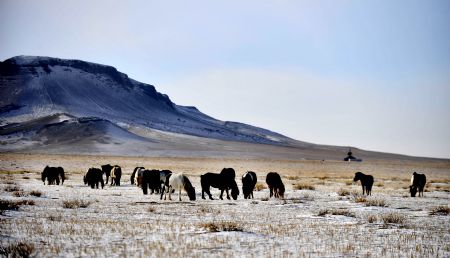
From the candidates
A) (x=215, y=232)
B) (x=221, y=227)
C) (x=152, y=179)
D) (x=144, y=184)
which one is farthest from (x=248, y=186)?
(x=215, y=232)

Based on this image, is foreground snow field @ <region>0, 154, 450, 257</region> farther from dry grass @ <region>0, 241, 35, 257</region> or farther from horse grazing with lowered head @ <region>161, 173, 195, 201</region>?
horse grazing with lowered head @ <region>161, 173, 195, 201</region>

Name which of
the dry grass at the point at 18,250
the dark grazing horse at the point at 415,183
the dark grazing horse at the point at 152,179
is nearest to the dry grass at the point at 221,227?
the dry grass at the point at 18,250

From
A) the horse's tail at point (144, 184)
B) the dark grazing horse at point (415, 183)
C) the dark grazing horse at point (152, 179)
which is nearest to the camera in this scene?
the horse's tail at point (144, 184)

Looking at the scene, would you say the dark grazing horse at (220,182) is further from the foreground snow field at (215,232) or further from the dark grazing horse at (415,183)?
the dark grazing horse at (415,183)

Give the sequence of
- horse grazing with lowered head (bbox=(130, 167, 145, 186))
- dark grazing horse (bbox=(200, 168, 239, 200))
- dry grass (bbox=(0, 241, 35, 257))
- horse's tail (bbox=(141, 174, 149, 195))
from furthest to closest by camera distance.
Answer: horse grazing with lowered head (bbox=(130, 167, 145, 186)) < horse's tail (bbox=(141, 174, 149, 195)) < dark grazing horse (bbox=(200, 168, 239, 200)) < dry grass (bbox=(0, 241, 35, 257))

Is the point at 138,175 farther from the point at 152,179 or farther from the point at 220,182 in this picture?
the point at 220,182

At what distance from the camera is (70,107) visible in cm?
19512

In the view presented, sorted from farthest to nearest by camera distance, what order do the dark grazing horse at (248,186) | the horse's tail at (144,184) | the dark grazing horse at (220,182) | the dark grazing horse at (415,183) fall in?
the dark grazing horse at (415,183), the horse's tail at (144,184), the dark grazing horse at (248,186), the dark grazing horse at (220,182)

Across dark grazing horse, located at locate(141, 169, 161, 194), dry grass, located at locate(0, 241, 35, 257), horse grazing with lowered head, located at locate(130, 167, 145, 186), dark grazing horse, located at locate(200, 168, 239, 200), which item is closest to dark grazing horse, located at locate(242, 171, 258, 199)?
→ dark grazing horse, located at locate(200, 168, 239, 200)

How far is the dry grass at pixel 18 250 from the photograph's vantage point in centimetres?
864

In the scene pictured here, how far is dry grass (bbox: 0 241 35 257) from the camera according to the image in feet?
28.3

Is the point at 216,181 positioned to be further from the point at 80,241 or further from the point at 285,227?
the point at 80,241

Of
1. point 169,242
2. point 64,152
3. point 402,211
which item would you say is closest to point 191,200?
point 402,211

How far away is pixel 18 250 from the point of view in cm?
877
